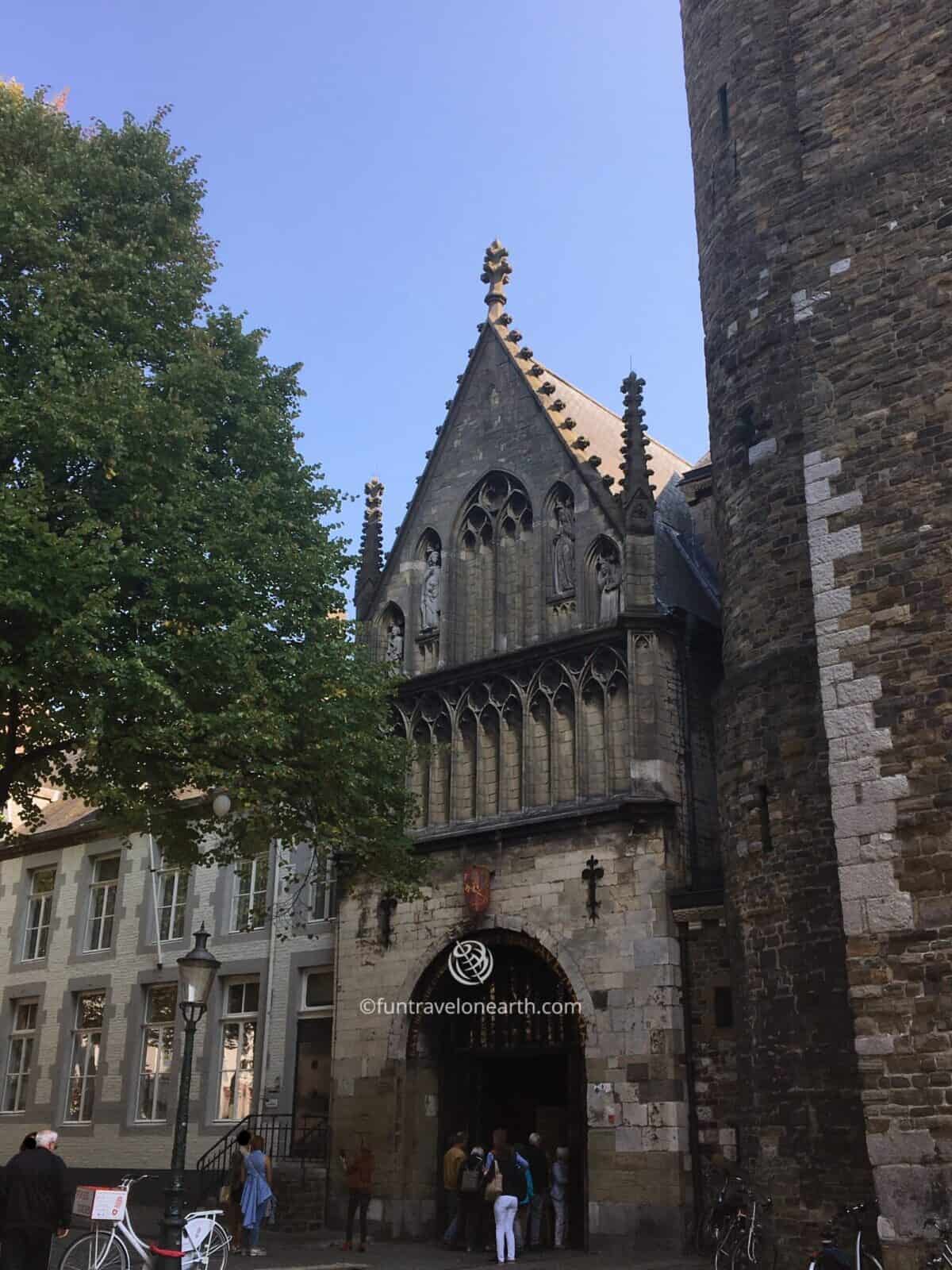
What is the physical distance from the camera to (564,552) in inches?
774

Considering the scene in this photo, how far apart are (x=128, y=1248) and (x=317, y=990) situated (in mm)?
10333

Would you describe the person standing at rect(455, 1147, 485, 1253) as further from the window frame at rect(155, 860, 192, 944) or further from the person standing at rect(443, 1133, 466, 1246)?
the window frame at rect(155, 860, 192, 944)

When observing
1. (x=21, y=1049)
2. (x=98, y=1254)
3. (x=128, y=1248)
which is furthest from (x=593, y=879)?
(x=21, y=1049)

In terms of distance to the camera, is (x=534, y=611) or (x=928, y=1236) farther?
(x=534, y=611)

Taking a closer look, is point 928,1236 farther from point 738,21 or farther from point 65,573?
point 738,21

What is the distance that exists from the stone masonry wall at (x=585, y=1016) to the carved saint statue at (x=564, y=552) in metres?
3.69

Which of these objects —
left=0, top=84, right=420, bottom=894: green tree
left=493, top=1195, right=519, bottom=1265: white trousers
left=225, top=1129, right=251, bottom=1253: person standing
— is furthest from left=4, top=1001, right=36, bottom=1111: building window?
Result: left=493, top=1195, right=519, bottom=1265: white trousers

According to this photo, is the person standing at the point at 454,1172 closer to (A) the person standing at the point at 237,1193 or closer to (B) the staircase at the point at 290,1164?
(B) the staircase at the point at 290,1164

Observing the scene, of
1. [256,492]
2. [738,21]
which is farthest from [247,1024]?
[738,21]

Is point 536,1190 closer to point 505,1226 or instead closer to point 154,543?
point 505,1226

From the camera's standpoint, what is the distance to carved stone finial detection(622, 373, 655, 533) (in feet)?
61.6

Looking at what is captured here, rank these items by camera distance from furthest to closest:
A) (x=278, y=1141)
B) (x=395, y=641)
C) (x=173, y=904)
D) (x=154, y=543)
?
1. (x=173, y=904)
2. (x=395, y=641)
3. (x=278, y=1141)
4. (x=154, y=543)

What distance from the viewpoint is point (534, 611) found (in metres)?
19.6

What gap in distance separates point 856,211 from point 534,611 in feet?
25.1
